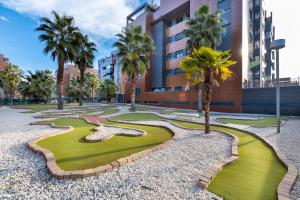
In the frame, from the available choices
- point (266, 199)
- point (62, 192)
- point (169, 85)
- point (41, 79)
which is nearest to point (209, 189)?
point (266, 199)

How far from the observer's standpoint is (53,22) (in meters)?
22.9

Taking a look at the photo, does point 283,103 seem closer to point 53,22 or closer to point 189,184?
point 189,184

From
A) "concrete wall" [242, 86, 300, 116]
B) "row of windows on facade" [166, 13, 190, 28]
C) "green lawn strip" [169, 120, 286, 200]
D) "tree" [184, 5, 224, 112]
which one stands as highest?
"row of windows on facade" [166, 13, 190, 28]

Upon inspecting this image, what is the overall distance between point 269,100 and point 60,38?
29.4 metres

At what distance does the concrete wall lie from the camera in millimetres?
19406

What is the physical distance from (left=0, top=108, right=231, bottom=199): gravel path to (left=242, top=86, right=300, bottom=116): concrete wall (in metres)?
19.4

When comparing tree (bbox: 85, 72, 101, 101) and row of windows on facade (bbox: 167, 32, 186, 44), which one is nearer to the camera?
row of windows on facade (bbox: 167, 32, 186, 44)

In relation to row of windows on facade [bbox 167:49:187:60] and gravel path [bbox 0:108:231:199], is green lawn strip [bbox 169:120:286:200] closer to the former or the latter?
gravel path [bbox 0:108:231:199]

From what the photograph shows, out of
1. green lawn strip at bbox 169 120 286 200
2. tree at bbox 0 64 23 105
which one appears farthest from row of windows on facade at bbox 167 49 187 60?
tree at bbox 0 64 23 105

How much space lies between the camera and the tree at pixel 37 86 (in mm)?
40094

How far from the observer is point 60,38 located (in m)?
23.4

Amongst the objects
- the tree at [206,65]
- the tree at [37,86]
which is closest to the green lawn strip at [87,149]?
the tree at [206,65]

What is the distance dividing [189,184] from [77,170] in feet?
9.59

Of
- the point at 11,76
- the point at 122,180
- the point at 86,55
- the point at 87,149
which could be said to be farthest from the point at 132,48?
the point at 11,76
